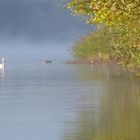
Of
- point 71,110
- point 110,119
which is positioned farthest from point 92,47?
point 110,119

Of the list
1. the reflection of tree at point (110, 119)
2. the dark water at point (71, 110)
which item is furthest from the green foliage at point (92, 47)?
the reflection of tree at point (110, 119)

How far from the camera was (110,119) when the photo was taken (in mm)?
28938

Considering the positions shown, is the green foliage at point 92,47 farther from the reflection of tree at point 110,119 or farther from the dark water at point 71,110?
the reflection of tree at point 110,119

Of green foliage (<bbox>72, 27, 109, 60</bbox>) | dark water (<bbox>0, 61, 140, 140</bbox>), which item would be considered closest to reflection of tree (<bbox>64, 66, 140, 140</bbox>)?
dark water (<bbox>0, 61, 140, 140</bbox>)

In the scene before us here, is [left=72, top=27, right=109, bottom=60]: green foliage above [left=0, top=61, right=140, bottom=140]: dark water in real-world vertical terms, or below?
above

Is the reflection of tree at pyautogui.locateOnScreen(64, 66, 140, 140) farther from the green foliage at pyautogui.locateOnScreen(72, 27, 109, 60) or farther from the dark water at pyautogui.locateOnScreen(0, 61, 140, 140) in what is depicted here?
the green foliage at pyautogui.locateOnScreen(72, 27, 109, 60)

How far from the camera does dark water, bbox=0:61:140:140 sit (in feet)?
83.8

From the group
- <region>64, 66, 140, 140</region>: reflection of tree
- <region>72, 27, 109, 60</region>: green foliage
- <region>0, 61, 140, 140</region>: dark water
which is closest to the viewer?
<region>64, 66, 140, 140</region>: reflection of tree

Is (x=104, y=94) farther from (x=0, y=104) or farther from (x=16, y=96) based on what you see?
(x=0, y=104)

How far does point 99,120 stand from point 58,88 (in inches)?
758

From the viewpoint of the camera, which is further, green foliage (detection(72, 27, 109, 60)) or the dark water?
green foliage (detection(72, 27, 109, 60))

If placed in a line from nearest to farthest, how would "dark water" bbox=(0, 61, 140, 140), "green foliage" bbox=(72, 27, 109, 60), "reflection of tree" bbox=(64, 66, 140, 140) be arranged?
"reflection of tree" bbox=(64, 66, 140, 140) → "dark water" bbox=(0, 61, 140, 140) → "green foliage" bbox=(72, 27, 109, 60)

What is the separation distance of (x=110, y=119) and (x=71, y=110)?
4314 mm

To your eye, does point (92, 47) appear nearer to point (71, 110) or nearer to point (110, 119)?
point (71, 110)
